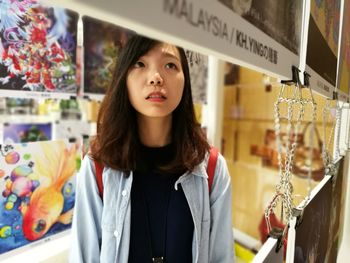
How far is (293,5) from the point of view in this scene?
472mm

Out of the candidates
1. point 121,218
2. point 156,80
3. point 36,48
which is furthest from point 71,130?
point 156,80

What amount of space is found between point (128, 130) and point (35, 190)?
0.49 meters

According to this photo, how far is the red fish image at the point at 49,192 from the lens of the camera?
3.44ft

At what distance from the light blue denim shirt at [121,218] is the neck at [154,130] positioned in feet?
0.40

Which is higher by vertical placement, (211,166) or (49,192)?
(211,166)

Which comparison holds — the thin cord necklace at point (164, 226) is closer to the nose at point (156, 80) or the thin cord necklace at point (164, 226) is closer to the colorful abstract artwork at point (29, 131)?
the nose at point (156, 80)

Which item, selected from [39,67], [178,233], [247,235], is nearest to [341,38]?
[178,233]

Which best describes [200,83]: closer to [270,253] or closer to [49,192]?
[49,192]

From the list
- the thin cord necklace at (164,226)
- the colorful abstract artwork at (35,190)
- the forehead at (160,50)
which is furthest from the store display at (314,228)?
the colorful abstract artwork at (35,190)

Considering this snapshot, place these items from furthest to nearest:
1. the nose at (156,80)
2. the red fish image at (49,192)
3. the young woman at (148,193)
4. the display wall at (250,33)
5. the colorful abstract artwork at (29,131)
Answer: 1. the colorful abstract artwork at (29,131)
2. the red fish image at (49,192)
3. the young woman at (148,193)
4. the nose at (156,80)
5. the display wall at (250,33)

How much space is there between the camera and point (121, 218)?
0.79 metres

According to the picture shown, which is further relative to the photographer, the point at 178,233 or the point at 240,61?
the point at 178,233

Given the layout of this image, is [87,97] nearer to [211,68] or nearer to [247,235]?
[211,68]

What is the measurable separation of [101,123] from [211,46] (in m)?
0.63
